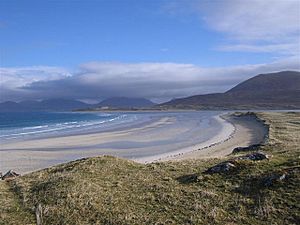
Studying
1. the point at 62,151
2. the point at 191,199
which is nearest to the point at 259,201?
the point at 191,199

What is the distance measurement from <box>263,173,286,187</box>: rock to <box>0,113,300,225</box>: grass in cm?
14

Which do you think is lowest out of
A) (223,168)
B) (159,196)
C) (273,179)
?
(159,196)

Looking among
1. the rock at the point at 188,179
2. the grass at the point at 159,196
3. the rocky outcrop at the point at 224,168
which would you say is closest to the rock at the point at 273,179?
the grass at the point at 159,196

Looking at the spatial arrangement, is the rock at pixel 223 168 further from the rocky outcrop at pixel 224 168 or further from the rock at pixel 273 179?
the rock at pixel 273 179

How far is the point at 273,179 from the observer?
16703 millimetres

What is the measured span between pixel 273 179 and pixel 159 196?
4677 mm

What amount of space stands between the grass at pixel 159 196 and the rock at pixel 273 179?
14 centimetres

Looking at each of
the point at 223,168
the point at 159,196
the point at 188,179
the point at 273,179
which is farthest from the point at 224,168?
the point at 159,196

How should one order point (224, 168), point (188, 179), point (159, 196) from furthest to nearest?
point (224, 168) < point (188, 179) < point (159, 196)

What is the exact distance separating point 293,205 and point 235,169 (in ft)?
14.3

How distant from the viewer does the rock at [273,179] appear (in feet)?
54.3

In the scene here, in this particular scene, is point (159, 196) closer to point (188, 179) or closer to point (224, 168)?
point (188, 179)

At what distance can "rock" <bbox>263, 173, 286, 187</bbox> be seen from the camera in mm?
16562

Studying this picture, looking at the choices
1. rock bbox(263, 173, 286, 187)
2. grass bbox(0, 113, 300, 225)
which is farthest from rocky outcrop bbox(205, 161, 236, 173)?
rock bbox(263, 173, 286, 187)
